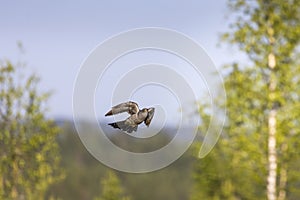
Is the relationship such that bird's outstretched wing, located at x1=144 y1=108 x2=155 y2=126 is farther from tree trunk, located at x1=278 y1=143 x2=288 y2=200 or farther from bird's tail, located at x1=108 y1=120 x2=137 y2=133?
tree trunk, located at x1=278 y1=143 x2=288 y2=200

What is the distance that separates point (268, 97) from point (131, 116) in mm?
15821

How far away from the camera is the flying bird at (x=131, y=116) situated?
232 inches

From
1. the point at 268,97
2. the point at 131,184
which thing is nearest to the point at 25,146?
the point at 268,97

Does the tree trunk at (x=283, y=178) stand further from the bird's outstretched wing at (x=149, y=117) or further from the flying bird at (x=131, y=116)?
the flying bird at (x=131, y=116)

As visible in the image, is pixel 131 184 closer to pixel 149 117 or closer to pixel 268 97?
pixel 268 97

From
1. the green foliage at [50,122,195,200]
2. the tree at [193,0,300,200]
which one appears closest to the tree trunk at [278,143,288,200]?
the tree at [193,0,300,200]

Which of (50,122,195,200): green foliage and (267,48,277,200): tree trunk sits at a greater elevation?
(50,122,195,200): green foliage

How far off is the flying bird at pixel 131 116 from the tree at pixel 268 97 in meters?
15.4

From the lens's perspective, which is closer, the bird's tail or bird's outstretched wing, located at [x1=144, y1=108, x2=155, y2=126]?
the bird's tail

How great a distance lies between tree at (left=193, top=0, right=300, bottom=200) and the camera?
21234 millimetres

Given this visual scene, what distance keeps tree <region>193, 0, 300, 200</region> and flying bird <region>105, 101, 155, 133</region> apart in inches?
606

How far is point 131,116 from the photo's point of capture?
6.00 metres

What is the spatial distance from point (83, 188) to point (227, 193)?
281 ft

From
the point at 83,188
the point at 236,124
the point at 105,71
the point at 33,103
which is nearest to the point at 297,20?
the point at 236,124
